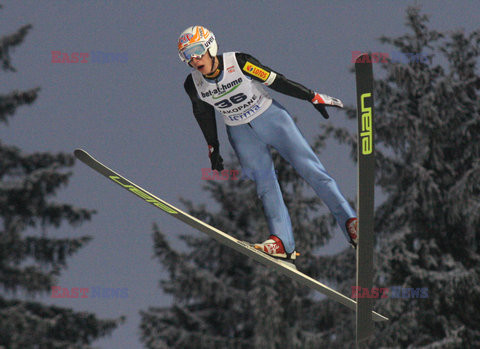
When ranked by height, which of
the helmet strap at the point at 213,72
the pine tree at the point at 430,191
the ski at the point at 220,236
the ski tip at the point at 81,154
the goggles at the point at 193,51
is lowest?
the ski at the point at 220,236

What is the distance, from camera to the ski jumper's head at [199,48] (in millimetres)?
5672

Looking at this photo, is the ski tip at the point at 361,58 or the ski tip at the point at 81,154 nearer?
the ski tip at the point at 361,58

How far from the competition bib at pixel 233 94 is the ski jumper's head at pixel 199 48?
122 mm

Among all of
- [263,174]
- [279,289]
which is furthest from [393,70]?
[263,174]

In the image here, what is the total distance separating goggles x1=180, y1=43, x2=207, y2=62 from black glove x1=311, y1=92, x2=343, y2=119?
1003 mm

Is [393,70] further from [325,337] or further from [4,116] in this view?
[4,116]

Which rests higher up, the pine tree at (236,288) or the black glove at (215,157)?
the pine tree at (236,288)

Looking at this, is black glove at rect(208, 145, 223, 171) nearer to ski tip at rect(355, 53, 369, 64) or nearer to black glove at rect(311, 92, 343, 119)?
black glove at rect(311, 92, 343, 119)

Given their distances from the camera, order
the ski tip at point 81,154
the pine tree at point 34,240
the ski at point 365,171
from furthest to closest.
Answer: the pine tree at point 34,240, the ski tip at point 81,154, the ski at point 365,171

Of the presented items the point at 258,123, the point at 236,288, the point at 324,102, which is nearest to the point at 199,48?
the point at 258,123

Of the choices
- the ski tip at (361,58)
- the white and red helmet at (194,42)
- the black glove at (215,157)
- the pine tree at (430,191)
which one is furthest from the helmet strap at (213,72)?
the pine tree at (430,191)

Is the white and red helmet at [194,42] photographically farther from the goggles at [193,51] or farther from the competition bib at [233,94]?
the competition bib at [233,94]

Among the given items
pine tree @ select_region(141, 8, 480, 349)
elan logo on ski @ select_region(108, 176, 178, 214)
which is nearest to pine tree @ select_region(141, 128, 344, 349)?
pine tree @ select_region(141, 8, 480, 349)

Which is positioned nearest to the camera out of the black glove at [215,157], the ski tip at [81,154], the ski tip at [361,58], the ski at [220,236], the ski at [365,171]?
the ski tip at [361,58]
